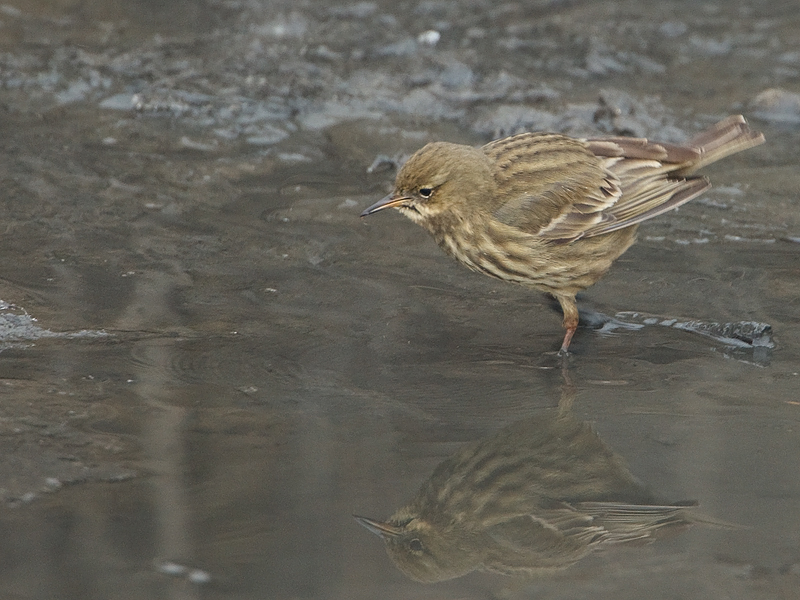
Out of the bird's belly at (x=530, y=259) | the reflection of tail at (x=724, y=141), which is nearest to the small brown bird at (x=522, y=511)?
the bird's belly at (x=530, y=259)

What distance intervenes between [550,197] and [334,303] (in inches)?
57.6

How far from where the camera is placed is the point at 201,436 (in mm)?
4891

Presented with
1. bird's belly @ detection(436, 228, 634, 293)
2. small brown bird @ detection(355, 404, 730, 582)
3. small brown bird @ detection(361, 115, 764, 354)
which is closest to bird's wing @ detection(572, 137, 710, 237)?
small brown bird @ detection(361, 115, 764, 354)

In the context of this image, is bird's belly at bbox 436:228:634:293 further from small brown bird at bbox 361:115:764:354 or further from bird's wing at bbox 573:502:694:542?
bird's wing at bbox 573:502:694:542

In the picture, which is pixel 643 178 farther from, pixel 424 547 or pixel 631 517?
pixel 424 547

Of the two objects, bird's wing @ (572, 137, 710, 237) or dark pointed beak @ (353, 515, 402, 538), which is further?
bird's wing @ (572, 137, 710, 237)

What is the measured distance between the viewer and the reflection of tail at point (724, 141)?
22.2 ft

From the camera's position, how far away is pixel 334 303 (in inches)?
252

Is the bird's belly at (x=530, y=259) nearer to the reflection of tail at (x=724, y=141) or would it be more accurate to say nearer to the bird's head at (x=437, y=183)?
the bird's head at (x=437, y=183)

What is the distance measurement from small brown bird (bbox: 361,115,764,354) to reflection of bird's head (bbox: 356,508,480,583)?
6.51 feet

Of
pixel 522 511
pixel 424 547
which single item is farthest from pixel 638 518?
pixel 424 547

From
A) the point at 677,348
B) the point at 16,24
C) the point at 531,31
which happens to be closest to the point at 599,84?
the point at 531,31

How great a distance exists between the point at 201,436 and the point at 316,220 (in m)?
2.88

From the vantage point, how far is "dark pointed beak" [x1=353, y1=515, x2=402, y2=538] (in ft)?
14.0
